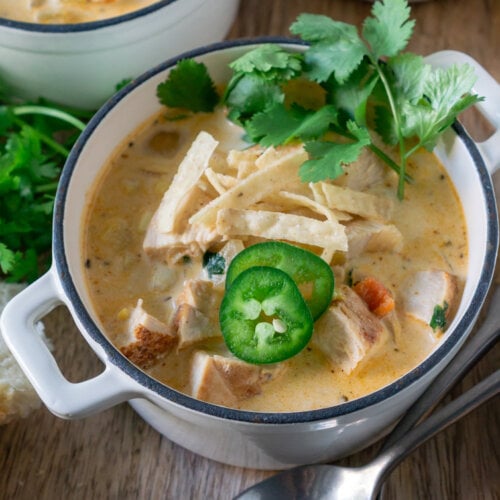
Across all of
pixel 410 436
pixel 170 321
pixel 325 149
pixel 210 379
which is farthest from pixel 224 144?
pixel 410 436

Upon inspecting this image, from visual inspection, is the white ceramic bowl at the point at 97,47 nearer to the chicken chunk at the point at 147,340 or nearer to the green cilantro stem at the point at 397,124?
the green cilantro stem at the point at 397,124

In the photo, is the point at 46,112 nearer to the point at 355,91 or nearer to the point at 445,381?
the point at 355,91

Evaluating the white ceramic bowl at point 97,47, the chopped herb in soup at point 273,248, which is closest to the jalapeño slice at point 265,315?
the chopped herb in soup at point 273,248

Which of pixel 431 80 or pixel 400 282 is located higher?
pixel 431 80

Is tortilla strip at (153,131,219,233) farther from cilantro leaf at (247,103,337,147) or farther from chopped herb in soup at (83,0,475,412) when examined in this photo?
cilantro leaf at (247,103,337,147)

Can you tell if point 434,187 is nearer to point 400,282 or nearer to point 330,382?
point 400,282

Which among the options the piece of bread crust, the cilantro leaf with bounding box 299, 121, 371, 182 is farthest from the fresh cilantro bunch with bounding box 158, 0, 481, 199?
the piece of bread crust

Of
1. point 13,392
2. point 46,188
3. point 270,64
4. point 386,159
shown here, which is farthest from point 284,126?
point 13,392
